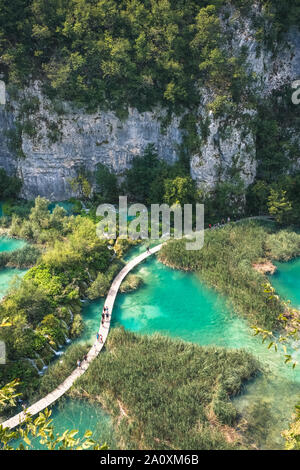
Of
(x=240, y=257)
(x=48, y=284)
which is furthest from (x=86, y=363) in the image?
(x=240, y=257)

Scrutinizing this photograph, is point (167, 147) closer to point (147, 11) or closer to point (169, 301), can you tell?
point (147, 11)

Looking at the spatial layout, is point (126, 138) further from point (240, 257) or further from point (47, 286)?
point (47, 286)

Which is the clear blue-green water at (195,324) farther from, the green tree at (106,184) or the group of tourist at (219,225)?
the green tree at (106,184)

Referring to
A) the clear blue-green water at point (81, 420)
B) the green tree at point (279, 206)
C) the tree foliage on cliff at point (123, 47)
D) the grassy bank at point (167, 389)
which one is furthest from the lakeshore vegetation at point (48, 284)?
the green tree at point (279, 206)

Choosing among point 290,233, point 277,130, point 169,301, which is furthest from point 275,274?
point 277,130

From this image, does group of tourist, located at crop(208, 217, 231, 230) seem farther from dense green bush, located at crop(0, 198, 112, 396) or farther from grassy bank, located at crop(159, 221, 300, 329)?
dense green bush, located at crop(0, 198, 112, 396)

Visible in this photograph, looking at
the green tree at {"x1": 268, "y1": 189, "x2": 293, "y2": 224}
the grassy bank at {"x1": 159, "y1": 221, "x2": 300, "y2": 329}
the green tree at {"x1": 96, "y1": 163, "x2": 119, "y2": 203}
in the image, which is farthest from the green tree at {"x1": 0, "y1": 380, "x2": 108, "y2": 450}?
the green tree at {"x1": 96, "y1": 163, "x2": 119, "y2": 203}
